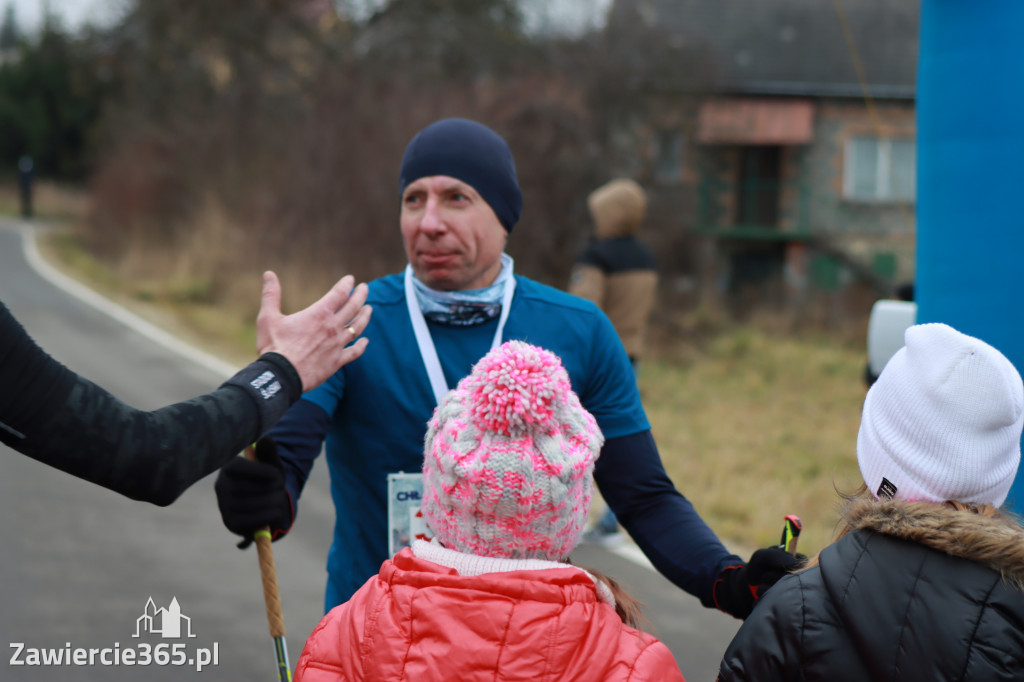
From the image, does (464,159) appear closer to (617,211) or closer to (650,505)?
(650,505)

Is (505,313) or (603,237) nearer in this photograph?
(505,313)

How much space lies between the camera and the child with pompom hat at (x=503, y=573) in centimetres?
168

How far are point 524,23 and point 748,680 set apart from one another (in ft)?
68.6

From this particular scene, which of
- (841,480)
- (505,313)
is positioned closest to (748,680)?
(505,313)

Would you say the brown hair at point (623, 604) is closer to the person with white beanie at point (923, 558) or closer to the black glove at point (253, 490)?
the person with white beanie at point (923, 558)

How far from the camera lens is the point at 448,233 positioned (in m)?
2.46

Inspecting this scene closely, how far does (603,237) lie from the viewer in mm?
6961

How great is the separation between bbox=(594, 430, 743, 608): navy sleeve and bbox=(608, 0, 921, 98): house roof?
958 inches

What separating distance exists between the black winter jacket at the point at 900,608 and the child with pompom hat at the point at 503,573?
0.73ft

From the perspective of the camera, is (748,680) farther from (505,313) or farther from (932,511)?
(505,313)

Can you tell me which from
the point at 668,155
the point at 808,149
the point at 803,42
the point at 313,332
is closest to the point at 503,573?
the point at 313,332

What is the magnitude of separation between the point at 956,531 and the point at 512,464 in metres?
0.76

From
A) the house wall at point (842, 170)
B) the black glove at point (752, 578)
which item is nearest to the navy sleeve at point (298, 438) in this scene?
the black glove at point (752, 578)

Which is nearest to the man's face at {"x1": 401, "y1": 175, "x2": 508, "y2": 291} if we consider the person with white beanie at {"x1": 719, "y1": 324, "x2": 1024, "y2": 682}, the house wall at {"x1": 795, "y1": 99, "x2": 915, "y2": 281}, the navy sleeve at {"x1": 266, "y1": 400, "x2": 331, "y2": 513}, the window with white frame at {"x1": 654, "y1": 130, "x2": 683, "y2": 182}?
the navy sleeve at {"x1": 266, "y1": 400, "x2": 331, "y2": 513}
